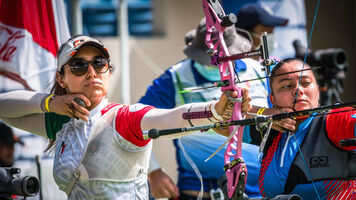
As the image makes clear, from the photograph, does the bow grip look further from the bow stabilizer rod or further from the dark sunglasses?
the dark sunglasses

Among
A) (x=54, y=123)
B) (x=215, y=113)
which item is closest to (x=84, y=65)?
(x=54, y=123)

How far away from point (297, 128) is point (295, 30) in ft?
8.13

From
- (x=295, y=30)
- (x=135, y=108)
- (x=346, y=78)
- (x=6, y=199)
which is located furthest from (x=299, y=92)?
(x=295, y=30)

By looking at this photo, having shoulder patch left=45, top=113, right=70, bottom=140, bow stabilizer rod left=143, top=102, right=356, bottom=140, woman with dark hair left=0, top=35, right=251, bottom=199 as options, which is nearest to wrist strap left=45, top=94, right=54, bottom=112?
woman with dark hair left=0, top=35, right=251, bottom=199

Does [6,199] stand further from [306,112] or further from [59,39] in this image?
[306,112]

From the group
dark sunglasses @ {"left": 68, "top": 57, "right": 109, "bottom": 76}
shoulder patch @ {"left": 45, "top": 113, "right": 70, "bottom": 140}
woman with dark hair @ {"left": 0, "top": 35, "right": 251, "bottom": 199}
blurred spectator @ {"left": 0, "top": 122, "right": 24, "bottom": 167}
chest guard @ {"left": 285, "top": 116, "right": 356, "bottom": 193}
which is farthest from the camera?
blurred spectator @ {"left": 0, "top": 122, "right": 24, "bottom": 167}

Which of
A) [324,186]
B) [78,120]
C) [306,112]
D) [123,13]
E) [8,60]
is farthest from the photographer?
[123,13]

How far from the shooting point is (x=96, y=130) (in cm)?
218

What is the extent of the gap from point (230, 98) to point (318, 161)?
0.52 m

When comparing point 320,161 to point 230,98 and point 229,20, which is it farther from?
Result: point 229,20

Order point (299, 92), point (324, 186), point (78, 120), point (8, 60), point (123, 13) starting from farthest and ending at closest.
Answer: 1. point (123, 13)
2. point (8, 60)
3. point (78, 120)
4. point (299, 92)
5. point (324, 186)

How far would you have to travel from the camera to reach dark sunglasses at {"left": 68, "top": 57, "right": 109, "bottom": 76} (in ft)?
7.29

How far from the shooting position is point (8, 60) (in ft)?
9.61

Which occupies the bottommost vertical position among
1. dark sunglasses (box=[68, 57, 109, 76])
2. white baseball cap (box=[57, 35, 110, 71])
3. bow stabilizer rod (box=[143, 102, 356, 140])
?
bow stabilizer rod (box=[143, 102, 356, 140])
